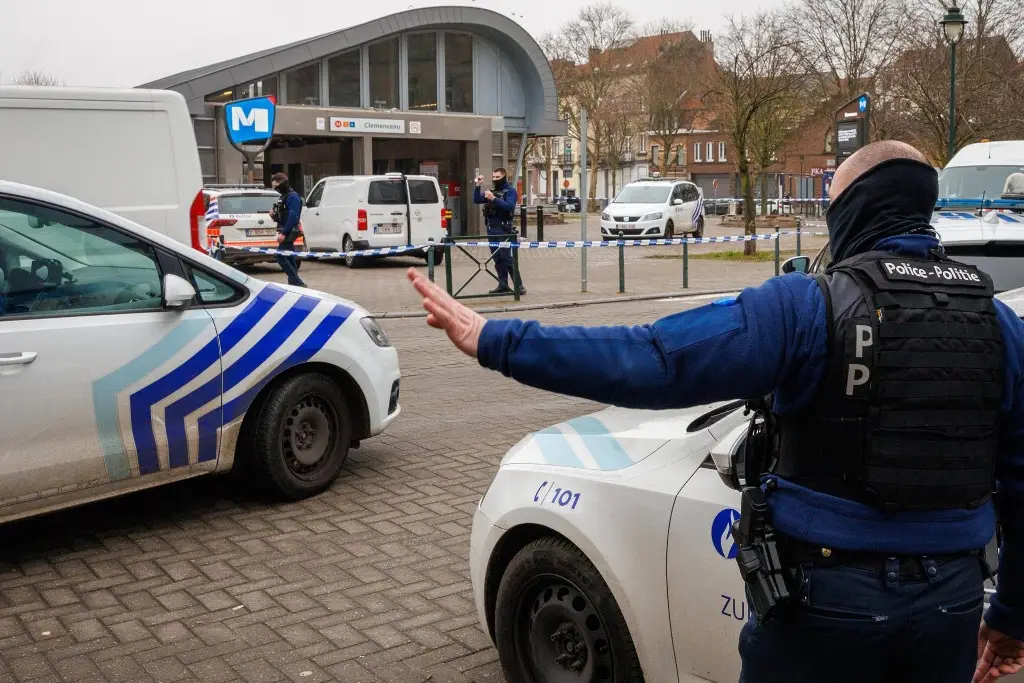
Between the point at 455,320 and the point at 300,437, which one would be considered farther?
the point at 300,437

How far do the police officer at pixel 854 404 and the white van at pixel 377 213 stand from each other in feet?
70.5

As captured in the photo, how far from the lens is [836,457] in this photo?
2.23 meters

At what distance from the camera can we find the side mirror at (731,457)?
2594 mm

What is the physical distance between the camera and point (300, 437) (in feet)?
20.9

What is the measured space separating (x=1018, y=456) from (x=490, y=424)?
6.07m

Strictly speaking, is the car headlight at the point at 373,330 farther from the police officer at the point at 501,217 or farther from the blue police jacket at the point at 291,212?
the blue police jacket at the point at 291,212

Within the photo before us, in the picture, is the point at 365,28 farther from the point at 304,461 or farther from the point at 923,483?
the point at 923,483

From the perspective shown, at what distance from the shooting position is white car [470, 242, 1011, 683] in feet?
10.2

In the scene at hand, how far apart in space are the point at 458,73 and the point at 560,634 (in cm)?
3775

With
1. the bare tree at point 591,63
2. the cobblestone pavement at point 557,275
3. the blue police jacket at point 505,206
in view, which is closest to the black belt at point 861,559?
the cobblestone pavement at point 557,275

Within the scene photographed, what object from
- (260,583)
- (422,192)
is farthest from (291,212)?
(260,583)

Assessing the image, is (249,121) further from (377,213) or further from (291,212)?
(291,212)

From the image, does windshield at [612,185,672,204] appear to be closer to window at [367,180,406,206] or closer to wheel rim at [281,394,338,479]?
window at [367,180,406,206]

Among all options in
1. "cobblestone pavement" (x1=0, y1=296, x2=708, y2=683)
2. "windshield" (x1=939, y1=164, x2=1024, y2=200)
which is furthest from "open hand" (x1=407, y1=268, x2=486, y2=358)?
"windshield" (x1=939, y1=164, x2=1024, y2=200)
